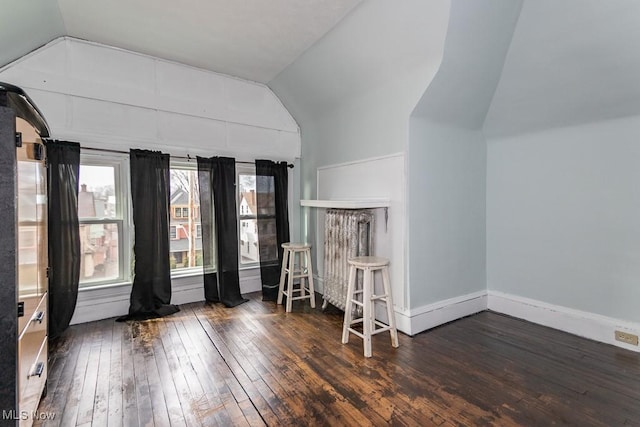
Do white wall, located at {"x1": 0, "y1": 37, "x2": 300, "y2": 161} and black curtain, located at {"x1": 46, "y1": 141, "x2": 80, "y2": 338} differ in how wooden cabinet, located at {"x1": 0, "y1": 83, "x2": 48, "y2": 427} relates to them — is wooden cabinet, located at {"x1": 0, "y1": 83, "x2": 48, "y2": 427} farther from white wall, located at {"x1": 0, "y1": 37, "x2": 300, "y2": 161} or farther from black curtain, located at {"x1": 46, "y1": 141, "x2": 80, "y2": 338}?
white wall, located at {"x1": 0, "y1": 37, "x2": 300, "y2": 161}

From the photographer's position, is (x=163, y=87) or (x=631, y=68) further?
(x=163, y=87)

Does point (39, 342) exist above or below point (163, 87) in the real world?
below

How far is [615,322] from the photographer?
261cm

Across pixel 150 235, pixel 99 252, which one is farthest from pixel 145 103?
pixel 99 252

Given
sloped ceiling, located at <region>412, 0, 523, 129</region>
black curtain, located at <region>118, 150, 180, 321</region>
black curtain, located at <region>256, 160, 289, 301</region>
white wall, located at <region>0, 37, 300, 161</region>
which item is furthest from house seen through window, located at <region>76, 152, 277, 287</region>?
sloped ceiling, located at <region>412, 0, 523, 129</region>

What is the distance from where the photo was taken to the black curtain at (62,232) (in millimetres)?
2881

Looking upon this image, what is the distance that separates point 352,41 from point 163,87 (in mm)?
2128

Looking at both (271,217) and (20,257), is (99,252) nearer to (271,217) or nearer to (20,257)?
(271,217)

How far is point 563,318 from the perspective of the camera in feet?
9.57

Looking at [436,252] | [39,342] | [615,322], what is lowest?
[615,322]

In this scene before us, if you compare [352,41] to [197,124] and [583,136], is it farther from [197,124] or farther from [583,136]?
[583,136]

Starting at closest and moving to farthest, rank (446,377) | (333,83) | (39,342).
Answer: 1. (39,342)
2. (446,377)
3. (333,83)

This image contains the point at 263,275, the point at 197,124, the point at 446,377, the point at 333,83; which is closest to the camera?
the point at 446,377

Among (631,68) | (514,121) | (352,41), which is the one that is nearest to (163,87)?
(352,41)
